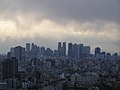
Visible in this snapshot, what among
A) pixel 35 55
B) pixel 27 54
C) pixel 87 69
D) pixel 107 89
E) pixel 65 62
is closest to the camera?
pixel 107 89

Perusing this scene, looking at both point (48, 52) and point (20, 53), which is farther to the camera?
point (48, 52)

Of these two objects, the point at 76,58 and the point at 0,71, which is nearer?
the point at 0,71

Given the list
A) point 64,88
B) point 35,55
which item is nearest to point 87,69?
point 64,88

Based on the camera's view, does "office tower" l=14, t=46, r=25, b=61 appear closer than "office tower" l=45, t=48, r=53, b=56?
Yes

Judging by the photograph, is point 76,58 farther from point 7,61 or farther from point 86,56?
point 7,61

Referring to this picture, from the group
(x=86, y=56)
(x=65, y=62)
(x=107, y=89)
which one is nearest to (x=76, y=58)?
(x=86, y=56)

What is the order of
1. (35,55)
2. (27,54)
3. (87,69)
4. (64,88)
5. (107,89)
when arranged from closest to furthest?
(107,89)
(64,88)
(87,69)
(27,54)
(35,55)

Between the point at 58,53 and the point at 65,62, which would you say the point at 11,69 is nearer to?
the point at 65,62

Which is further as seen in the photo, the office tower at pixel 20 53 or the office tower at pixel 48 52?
the office tower at pixel 48 52

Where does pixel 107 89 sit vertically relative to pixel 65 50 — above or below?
below
